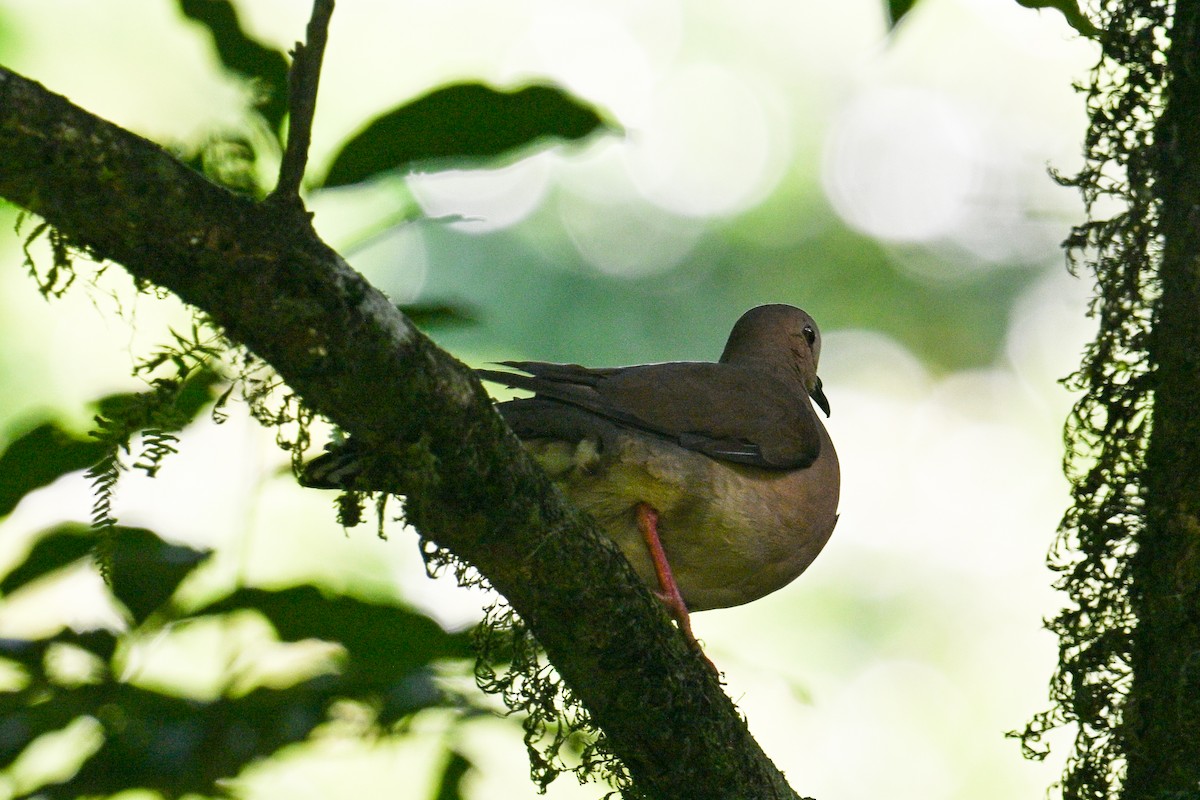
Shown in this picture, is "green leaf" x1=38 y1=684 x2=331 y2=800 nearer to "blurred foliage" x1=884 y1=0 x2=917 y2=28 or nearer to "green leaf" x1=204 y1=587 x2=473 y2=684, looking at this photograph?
"green leaf" x1=204 y1=587 x2=473 y2=684

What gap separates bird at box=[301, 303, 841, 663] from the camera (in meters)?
3.53

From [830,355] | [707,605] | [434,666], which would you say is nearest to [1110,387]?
[707,605]

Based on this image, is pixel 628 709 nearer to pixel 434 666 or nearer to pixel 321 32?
pixel 434 666

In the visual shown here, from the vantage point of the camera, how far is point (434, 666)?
2.85 meters

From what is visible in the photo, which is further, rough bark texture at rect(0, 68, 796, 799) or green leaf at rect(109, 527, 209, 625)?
green leaf at rect(109, 527, 209, 625)

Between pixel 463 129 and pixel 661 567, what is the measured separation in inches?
56.1

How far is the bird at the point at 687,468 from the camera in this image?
3531 mm

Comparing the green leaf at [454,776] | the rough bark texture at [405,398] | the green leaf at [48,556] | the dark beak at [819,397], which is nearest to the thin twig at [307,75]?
the rough bark texture at [405,398]

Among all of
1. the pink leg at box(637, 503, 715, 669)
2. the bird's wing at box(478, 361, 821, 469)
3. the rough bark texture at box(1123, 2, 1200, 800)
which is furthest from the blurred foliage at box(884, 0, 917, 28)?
the pink leg at box(637, 503, 715, 669)

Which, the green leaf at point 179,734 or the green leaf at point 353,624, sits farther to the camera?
the green leaf at point 353,624

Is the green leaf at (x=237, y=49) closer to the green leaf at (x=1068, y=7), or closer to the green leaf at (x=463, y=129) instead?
the green leaf at (x=463, y=129)

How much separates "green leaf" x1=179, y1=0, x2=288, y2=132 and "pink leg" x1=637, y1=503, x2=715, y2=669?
148cm

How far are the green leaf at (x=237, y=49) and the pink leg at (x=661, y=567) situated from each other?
1.48 metres

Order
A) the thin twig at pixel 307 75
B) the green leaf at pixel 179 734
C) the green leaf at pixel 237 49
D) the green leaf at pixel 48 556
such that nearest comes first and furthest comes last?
the thin twig at pixel 307 75, the green leaf at pixel 179 734, the green leaf at pixel 48 556, the green leaf at pixel 237 49
